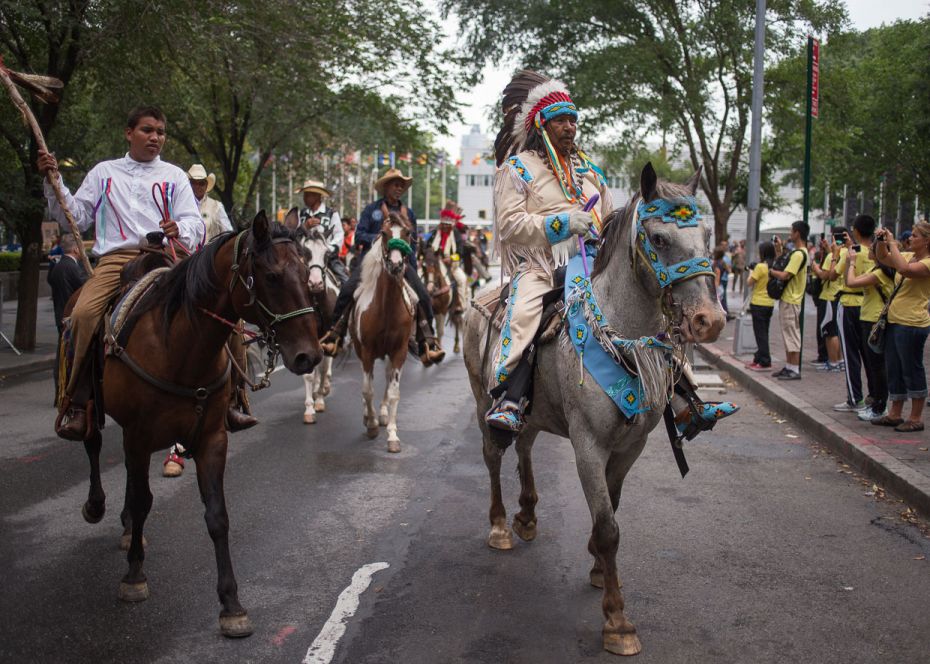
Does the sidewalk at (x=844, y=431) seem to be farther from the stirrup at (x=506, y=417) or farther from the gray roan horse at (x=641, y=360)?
the stirrup at (x=506, y=417)

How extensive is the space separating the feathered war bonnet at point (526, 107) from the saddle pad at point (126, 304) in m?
2.29

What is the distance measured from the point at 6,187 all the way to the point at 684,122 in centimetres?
1663

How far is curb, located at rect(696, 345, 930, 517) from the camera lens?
7.37 m

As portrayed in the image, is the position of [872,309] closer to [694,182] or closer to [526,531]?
[526,531]

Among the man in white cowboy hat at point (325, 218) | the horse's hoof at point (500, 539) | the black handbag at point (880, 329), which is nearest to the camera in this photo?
the horse's hoof at point (500, 539)

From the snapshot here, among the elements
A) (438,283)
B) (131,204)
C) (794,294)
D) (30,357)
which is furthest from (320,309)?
(30,357)

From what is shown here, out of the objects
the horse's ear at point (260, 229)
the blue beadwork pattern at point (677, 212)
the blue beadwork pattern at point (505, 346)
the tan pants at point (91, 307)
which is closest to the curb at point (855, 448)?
the blue beadwork pattern at point (505, 346)

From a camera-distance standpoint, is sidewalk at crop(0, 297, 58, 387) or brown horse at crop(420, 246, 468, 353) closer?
sidewalk at crop(0, 297, 58, 387)

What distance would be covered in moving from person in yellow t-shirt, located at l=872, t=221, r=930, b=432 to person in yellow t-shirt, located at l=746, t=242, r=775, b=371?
4.97 meters

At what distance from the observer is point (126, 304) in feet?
17.5

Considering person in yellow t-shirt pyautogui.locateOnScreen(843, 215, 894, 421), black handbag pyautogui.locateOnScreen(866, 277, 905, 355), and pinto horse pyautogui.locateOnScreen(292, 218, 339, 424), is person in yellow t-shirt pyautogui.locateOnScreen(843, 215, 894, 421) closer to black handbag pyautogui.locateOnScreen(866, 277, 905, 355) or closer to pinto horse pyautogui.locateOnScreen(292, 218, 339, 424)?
black handbag pyautogui.locateOnScreen(866, 277, 905, 355)

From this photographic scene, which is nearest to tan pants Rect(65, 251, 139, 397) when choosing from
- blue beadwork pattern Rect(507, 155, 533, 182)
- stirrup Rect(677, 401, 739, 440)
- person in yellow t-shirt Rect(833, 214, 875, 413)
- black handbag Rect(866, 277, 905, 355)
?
blue beadwork pattern Rect(507, 155, 533, 182)

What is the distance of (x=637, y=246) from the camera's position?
468 centimetres

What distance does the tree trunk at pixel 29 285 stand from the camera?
16.4m
